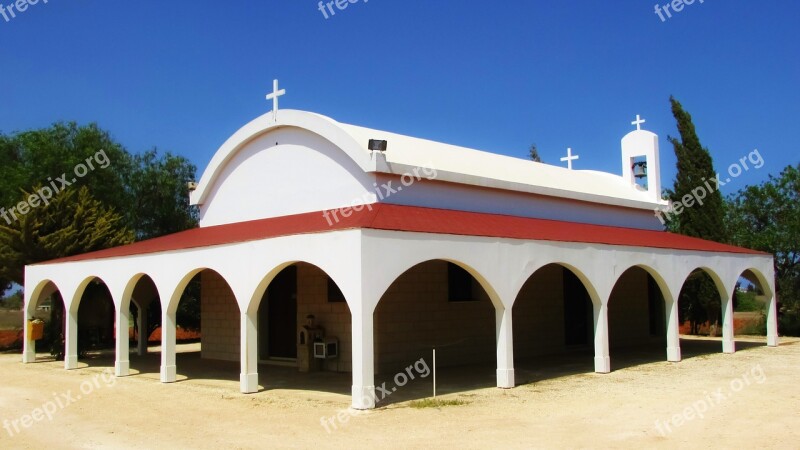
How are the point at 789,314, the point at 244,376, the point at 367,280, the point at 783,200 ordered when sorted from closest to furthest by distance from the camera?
the point at 367,280, the point at 244,376, the point at 789,314, the point at 783,200

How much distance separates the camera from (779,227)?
99.3 ft

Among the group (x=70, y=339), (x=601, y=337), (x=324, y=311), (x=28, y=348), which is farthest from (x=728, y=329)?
(x=28, y=348)

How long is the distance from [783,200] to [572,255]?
21298 mm

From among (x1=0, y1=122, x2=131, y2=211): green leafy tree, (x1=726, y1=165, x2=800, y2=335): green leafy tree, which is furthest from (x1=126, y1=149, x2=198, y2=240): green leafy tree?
(x1=726, y1=165, x2=800, y2=335): green leafy tree

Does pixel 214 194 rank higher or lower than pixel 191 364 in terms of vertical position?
higher

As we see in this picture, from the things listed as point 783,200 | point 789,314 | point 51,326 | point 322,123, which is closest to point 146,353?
point 51,326

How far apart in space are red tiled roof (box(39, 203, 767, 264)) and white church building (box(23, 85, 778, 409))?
9cm

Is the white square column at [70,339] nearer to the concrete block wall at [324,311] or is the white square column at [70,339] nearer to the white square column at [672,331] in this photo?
the concrete block wall at [324,311]

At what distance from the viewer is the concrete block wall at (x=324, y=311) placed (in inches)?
623

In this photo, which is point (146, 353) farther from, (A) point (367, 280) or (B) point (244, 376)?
(A) point (367, 280)

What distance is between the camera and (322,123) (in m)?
15.7

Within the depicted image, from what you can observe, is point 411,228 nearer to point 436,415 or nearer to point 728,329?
point 436,415

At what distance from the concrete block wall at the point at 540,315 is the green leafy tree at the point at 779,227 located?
12536 mm

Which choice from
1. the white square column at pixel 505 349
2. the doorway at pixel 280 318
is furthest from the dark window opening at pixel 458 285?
the white square column at pixel 505 349
